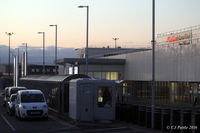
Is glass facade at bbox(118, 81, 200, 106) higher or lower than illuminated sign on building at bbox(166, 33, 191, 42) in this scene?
lower

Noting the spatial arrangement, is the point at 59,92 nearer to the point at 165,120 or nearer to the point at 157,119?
the point at 157,119

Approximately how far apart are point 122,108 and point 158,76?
74.7 feet

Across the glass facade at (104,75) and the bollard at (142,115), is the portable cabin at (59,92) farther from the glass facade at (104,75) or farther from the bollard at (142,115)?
the glass facade at (104,75)

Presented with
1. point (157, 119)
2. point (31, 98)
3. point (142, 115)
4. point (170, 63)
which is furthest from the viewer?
point (170, 63)

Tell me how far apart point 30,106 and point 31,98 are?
1.11 meters

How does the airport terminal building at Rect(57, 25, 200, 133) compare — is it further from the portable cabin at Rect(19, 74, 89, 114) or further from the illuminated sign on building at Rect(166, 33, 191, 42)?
the portable cabin at Rect(19, 74, 89, 114)

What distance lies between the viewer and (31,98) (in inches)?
941

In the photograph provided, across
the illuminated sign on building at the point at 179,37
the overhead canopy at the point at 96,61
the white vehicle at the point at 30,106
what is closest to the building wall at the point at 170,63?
the overhead canopy at the point at 96,61

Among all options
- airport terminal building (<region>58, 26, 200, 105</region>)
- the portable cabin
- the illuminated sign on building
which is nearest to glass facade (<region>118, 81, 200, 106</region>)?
airport terminal building (<region>58, 26, 200, 105</region>)

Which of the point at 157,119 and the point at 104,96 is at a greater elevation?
the point at 104,96

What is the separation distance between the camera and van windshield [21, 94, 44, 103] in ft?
77.8

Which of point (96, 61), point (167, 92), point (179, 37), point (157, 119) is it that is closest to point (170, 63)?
point (167, 92)

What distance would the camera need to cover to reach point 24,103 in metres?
23.2

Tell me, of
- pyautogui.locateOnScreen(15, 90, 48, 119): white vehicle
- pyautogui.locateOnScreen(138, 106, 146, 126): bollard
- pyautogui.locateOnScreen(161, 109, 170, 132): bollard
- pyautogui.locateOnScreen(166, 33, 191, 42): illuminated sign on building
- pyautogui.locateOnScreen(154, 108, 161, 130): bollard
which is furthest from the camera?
pyautogui.locateOnScreen(166, 33, 191, 42): illuminated sign on building
